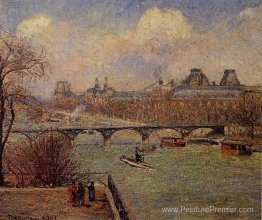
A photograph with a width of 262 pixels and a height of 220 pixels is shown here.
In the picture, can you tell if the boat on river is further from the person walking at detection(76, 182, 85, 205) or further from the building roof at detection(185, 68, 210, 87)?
the building roof at detection(185, 68, 210, 87)

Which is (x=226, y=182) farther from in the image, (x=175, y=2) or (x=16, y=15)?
(x=16, y=15)

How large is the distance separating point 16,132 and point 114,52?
1099 mm

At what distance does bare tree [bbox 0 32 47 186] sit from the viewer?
589 centimetres

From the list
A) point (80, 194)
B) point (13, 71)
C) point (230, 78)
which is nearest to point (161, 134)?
point (230, 78)

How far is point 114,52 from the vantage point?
5.94 m

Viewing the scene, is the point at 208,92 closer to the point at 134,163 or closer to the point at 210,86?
the point at 210,86

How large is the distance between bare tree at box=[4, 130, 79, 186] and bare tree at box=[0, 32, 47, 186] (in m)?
0.13

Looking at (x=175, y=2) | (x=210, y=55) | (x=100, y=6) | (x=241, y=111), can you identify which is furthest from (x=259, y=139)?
A: (x=100, y=6)

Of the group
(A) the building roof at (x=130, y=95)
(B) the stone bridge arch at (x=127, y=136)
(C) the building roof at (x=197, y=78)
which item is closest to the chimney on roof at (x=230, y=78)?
(C) the building roof at (x=197, y=78)

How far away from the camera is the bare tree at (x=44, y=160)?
595cm

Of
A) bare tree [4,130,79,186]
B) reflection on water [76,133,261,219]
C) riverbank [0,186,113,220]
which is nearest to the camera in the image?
riverbank [0,186,113,220]

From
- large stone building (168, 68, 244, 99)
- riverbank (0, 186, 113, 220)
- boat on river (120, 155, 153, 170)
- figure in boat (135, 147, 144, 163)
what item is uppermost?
large stone building (168, 68, 244, 99)

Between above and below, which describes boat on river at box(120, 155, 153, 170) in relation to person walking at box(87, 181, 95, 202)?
above

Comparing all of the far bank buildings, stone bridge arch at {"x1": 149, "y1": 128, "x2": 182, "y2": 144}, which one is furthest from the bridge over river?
the far bank buildings
